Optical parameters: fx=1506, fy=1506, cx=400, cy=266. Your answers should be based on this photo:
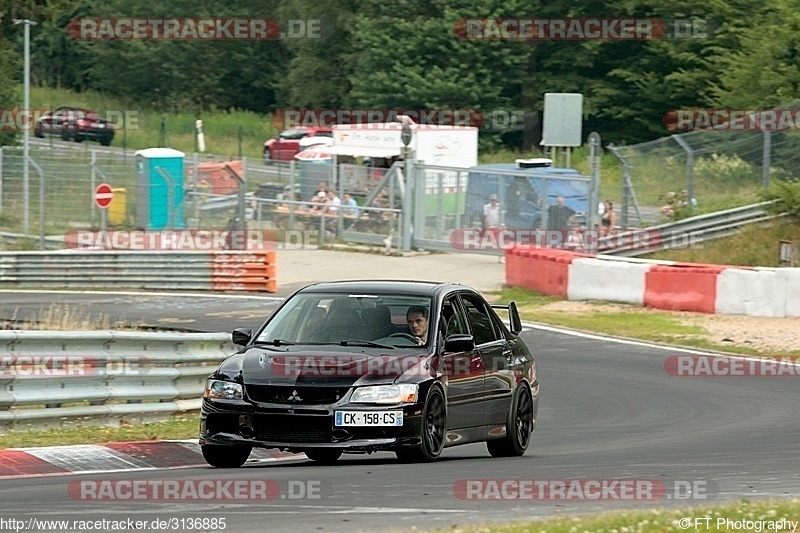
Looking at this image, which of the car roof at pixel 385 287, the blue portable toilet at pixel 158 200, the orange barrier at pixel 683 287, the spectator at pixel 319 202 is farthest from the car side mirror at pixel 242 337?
the spectator at pixel 319 202

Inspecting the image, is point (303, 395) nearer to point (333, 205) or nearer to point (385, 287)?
point (385, 287)

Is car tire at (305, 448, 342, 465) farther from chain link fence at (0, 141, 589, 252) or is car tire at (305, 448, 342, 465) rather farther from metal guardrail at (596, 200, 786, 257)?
chain link fence at (0, 141, 589, 252)

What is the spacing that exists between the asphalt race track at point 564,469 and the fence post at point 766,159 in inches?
465

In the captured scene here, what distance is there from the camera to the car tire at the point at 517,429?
11914mm

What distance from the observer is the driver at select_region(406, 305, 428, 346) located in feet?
35.9

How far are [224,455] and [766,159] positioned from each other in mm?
21612

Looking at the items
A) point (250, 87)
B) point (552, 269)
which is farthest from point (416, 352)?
point (250, 87)

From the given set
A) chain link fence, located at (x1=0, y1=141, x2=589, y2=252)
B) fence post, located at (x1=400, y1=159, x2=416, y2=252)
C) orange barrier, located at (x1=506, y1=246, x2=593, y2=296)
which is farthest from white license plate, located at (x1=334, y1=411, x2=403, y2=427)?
fence post, located at (x1=400, y1=159, x2=416, y2=252)

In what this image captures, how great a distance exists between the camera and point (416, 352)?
10.7 meters

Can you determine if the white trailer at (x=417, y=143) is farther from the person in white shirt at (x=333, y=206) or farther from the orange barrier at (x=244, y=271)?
the orange barrier at (x=244, y=271)

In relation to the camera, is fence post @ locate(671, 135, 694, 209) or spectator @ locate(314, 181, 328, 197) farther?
spectator @ locate(314, 181, 328, 197)

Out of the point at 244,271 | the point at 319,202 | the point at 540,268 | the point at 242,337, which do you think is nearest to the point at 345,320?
the point at 242,337

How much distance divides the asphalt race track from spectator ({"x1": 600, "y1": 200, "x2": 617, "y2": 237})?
37.2 ft

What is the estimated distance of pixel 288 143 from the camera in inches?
2530
